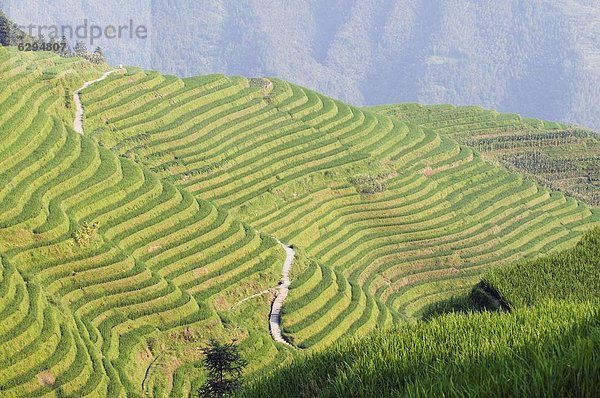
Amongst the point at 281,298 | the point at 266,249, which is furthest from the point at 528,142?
the point at 281,298

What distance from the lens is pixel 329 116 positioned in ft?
168

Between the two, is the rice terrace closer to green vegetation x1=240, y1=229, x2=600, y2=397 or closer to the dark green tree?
green vegetation x1=240, y1=229, x2=600, y2=397

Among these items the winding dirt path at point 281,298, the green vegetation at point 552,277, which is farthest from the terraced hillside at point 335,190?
the green vegetation at point 552,277

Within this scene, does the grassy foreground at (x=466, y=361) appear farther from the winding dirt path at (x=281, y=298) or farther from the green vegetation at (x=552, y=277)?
the winding dirt path at (x=281, y=298)

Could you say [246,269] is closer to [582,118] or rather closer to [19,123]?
[19,123]

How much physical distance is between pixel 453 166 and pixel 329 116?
25.1ft

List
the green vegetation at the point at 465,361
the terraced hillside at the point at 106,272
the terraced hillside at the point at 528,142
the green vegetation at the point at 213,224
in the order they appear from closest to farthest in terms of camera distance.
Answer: the green vegetation at the point at 465,361 < the terraced hillside at the point at 106,272 < the green vegetation at the point at 213,224 < the terraced hillside at the point at 528,142

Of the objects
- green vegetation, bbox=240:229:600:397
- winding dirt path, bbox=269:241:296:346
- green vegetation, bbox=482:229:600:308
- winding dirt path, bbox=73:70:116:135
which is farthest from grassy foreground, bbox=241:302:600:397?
→ winding dirt path, bbox=73:70:116:135

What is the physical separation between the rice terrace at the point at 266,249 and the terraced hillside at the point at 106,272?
70 mm

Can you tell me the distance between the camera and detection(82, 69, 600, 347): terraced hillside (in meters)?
36.8

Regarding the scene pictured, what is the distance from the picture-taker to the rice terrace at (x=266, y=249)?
10398 mm

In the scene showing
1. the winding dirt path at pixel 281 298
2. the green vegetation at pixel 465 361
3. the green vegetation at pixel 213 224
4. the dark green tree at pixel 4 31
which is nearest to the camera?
the green vegetation at pixel 465 361

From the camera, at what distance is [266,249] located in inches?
1292

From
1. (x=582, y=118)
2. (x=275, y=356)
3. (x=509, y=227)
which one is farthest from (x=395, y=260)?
(x=582, y=118)
